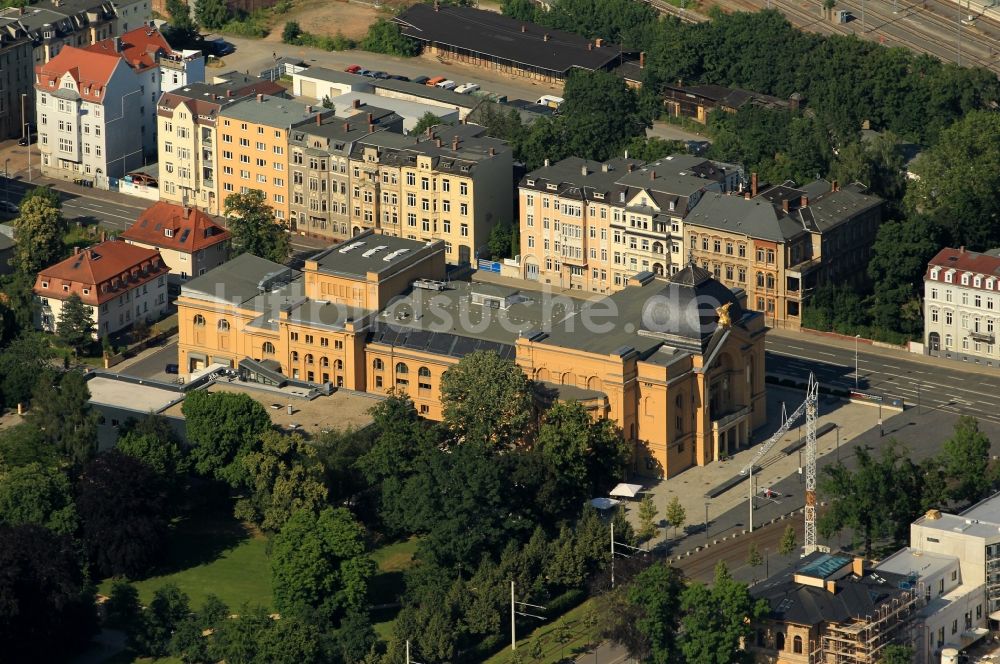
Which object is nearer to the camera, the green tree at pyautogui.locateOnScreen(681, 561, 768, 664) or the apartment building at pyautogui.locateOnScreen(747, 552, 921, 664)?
the apartment building at pyautogui.locateOnScreen(747, 552, 921, 664)

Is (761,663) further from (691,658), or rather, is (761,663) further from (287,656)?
(287,656)

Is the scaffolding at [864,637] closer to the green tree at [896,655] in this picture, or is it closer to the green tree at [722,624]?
the green tree at [896,655]

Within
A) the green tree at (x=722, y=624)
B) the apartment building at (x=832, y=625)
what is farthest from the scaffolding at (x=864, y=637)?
the green tree at (x=722, y=624)

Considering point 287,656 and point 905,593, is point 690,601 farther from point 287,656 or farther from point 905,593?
point 287,656

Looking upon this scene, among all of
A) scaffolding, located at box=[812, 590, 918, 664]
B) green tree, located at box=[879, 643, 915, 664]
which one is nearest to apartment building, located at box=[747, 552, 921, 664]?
scaffolding, located at box=[812, 590, 918, 664]

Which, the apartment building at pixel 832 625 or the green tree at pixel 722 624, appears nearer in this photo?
the apartment building at pixel 832 625

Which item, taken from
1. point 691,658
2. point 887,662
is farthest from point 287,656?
point 887,662

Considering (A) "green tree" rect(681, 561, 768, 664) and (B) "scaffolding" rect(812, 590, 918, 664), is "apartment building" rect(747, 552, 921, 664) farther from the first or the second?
(A) "green tree" rect(681, 561, 768, 664)

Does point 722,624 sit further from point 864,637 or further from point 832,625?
point 864,637
